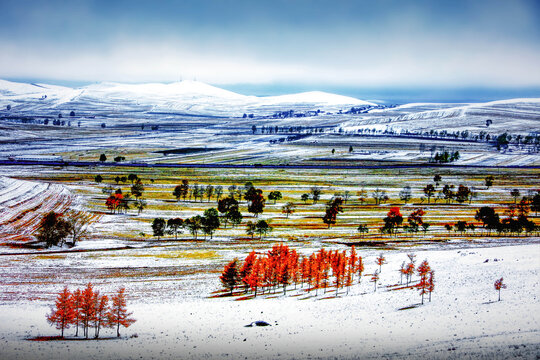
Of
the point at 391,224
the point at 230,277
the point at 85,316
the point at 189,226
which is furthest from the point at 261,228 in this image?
the point at 85,316

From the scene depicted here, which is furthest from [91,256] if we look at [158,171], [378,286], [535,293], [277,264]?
[158,171]

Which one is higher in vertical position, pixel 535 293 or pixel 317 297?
pixel 535 293

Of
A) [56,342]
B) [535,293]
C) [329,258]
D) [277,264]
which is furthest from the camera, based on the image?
[329,258]

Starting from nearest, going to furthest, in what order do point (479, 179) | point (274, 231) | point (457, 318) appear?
point (457, 318) → point (274, 231) → point (479, 179)

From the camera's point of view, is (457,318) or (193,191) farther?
(193,191)

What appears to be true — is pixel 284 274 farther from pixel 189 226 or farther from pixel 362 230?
pixel 362 230

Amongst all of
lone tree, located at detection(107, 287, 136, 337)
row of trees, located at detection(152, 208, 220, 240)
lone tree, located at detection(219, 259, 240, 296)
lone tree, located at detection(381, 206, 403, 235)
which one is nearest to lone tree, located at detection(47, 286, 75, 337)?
lone tree, located at detection(107, 287, 136, 337)

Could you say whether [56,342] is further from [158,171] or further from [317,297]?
[158,171]

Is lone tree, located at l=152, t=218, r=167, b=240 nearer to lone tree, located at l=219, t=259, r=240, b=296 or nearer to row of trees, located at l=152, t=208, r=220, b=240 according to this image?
row of trees, located at l=152, t=208, r=220, b=240
